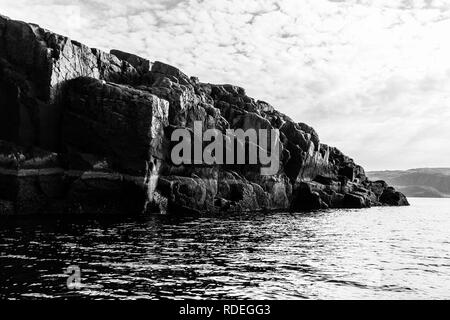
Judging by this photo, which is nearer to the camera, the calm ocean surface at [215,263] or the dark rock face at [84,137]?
the calm ocean surface at [215,263]

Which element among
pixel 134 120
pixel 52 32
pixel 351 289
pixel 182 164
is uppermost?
pixel 52 32

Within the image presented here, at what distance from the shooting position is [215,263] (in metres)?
24.3

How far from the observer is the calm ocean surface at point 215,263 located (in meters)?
18.0

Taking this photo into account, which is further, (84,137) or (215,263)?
(84,137)

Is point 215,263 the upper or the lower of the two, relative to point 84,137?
lower

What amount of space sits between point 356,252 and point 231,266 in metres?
11.5

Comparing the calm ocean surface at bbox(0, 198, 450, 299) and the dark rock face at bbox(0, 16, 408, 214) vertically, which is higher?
the dark rock face at bbox(0, 16, 408, 214)

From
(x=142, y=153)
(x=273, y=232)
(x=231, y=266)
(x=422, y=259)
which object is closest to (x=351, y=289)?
(x=231, y=266)

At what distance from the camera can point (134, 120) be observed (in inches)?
2338

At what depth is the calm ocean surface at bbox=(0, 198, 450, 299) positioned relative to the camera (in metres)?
18.0

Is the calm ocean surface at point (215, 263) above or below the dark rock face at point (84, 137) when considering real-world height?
below

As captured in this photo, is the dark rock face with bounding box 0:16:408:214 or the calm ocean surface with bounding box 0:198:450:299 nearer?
the calm ocean surface with bounding box 0:198:450:299
